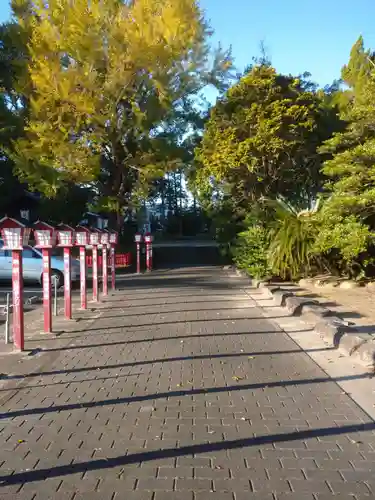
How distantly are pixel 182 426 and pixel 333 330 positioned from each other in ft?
16.2

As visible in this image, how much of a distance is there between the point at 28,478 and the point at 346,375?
4.52 metres

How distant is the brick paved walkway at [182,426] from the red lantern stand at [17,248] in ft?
2.32

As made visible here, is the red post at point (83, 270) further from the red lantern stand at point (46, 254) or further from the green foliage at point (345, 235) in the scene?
the green foliage at point (345, 235)

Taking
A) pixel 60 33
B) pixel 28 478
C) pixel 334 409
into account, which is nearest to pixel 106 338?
pixel 334 409

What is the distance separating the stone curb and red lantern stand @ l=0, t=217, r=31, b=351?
15.9 feet

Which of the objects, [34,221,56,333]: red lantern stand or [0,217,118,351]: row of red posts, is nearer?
[0,217,118,351]: row of red posts

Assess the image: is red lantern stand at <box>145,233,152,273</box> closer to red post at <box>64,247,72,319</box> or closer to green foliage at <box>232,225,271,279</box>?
green foliage at <box>232,225,271,279</box>

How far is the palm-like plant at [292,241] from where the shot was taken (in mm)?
19531

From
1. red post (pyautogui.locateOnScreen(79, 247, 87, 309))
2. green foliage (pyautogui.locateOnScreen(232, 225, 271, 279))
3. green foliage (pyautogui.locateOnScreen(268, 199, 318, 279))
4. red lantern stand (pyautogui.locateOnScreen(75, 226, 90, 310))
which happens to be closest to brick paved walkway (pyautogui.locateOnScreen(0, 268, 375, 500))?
red lantern stand (pyautogui.locateOnScreen(75, 226, 90, 310))

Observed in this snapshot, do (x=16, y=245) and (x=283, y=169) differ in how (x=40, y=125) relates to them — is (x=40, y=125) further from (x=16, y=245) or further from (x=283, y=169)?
(x=16, y=245)

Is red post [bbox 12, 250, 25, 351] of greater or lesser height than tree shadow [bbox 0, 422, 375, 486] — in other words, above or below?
above

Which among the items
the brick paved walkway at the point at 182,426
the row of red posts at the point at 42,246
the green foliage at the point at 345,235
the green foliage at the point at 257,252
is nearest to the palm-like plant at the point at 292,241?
the green foliage at the point at 257,252

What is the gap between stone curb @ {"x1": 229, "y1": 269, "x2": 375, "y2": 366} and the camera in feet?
27.3

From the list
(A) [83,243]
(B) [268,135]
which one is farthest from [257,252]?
(A) [83,243]
